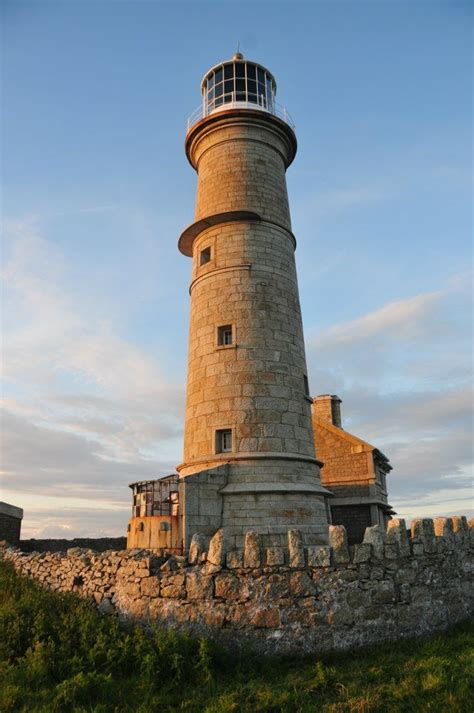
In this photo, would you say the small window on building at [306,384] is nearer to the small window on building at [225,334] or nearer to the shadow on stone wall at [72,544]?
the small window on building at [225,334]

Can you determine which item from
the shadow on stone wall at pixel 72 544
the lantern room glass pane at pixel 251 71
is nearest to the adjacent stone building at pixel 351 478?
the shadow on stone wall at pixel 72 544

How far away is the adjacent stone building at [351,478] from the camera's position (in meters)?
21.2

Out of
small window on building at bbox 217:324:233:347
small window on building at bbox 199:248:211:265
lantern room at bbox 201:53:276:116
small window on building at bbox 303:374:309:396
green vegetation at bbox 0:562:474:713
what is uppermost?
lantern room at bbox 201:53:276:116

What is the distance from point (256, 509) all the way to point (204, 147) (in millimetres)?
10728

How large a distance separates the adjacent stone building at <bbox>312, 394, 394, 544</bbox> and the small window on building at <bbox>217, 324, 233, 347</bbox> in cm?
1070

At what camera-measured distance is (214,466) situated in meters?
11.9

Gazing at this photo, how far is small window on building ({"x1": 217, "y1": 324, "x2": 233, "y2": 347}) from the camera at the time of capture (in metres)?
13.2

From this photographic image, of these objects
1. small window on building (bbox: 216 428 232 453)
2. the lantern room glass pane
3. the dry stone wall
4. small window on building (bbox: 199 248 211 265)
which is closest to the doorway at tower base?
small window on building (bbox: 216 428 232 453)

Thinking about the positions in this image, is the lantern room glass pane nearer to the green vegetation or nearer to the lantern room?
the lantern room

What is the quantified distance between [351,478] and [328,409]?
11.3 feet

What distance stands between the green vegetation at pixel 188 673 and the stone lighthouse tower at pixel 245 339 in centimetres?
326

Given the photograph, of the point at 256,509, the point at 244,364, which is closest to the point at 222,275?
the point at 244,364

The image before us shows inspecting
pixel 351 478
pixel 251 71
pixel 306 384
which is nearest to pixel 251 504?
pixel 306 384

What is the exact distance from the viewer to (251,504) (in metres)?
11.5
